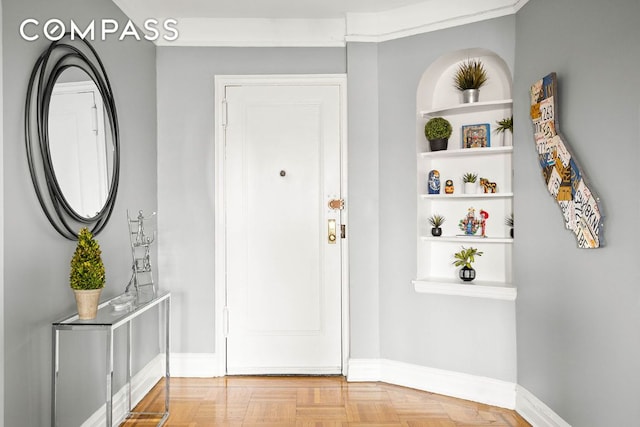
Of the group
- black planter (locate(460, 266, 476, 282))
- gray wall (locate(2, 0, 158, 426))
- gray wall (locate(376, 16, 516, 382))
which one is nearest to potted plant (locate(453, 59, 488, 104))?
gray wall (locate(376, 16, 516, 382))

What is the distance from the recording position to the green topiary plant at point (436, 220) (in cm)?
330

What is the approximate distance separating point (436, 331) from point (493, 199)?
898mm

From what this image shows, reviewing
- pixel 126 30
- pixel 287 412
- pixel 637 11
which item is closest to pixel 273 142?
pixel 126 30

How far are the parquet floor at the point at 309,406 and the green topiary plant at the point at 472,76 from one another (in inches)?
75.2

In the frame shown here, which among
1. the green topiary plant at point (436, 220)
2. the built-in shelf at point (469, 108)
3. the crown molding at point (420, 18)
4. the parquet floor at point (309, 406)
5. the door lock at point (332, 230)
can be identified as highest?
the crown molding at point (420, 18)

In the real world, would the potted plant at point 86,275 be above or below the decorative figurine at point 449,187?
below

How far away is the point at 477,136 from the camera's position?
3197 mm

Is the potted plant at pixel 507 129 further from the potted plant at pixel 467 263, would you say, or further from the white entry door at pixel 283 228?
the white entry door at pixel 283 228

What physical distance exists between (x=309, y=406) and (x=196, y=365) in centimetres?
94

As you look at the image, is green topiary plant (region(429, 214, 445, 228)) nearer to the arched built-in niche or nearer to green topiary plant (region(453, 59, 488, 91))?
the arched built-in niche

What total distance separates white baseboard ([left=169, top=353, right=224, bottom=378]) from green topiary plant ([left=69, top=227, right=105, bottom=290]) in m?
1.60

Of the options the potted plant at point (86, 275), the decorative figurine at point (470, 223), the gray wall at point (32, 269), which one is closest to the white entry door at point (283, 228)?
the decorative figurine at point (470, 223)

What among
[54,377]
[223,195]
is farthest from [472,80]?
[54,377]

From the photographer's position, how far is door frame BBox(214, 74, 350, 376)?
344cm
